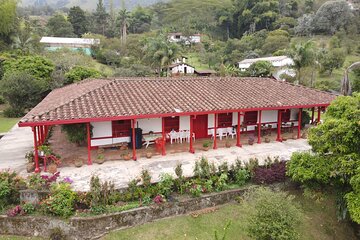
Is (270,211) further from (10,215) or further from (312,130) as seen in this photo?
(10,215)

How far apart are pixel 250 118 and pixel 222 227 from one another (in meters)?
9.53

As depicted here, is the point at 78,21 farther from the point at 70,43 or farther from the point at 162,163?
the point at 162,163

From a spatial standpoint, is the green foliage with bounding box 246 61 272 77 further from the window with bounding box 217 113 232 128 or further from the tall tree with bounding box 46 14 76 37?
the tall tree with bounding box 46 14 76 37

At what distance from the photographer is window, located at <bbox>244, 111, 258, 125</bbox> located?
694 inches

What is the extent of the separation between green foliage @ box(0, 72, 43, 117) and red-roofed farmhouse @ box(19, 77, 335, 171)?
11293 mm

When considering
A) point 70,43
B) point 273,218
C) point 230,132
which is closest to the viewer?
point 273,218

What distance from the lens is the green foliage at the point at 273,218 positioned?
301 inches

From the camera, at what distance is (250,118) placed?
17797 millimetres

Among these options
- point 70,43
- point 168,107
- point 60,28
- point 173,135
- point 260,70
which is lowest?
point 173,135

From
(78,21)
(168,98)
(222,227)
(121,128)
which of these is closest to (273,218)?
(222,227)

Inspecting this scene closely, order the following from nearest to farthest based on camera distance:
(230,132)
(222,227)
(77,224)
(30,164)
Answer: (77,224)
(222,227)
(30,164)
(230,132)

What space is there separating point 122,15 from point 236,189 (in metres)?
64.1

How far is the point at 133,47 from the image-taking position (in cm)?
5459

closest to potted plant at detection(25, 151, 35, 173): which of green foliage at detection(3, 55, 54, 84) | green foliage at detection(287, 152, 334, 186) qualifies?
green foliage at detection(287, 152, 334, 186)
